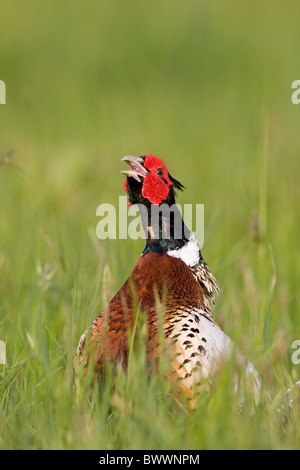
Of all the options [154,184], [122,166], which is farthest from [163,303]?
[122,166]

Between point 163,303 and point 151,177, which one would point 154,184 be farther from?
point 163,303

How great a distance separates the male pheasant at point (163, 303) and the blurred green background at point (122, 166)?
0.10m

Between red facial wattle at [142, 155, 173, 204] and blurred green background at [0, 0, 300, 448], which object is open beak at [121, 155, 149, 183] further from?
blurred green background at [0, 0, 300, 448]

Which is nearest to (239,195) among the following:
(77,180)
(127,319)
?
(77,180)

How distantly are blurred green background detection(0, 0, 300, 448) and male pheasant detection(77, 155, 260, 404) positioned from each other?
104 mm

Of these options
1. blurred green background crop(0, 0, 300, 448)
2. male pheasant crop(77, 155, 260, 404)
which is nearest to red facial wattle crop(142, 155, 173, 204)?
male pheasant crop(77, 155, 260, 404)

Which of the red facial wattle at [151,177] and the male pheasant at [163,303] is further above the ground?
the red facial wattle at [151,177]

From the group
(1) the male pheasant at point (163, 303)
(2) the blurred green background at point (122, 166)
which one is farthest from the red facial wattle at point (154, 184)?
(2) the blurred green background at point (122, 166)

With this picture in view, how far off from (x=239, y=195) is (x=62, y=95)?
3216mm

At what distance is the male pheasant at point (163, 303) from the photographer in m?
2.86

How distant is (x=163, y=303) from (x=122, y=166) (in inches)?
163

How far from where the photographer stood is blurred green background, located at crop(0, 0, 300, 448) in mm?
2955

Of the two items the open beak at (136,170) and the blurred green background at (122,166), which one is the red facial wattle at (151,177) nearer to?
the open beak at (136,170)

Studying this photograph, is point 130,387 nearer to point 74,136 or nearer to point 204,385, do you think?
point 204,385
